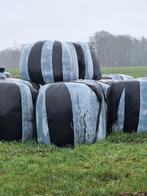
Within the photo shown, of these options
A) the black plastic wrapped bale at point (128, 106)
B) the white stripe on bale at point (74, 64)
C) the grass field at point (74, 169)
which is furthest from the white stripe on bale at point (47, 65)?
the grass field at point (74, 169)

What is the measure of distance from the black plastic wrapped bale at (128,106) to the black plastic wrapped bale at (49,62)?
80 centimetres

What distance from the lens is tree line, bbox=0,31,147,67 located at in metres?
52.7

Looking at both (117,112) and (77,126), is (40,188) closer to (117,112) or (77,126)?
(77,126)

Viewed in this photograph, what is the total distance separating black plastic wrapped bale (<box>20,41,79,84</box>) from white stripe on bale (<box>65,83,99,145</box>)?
2.84 ft

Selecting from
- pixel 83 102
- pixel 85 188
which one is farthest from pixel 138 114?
pixel 85 188

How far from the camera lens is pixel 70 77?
9328 mm

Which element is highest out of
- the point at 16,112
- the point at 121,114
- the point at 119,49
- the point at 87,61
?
the point at 87,61

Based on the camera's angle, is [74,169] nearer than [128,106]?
Yes

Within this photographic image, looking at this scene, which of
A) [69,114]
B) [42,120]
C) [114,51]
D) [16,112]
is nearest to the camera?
[69,114]

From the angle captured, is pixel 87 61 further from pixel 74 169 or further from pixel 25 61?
pixel 74 169

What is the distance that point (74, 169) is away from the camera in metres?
6.63

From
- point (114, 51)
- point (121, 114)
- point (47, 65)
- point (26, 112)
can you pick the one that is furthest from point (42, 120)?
point (114, 51)

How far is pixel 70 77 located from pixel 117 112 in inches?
40.9

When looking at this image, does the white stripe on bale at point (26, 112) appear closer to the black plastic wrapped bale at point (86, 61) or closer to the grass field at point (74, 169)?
the grass field at point (74, 169)
